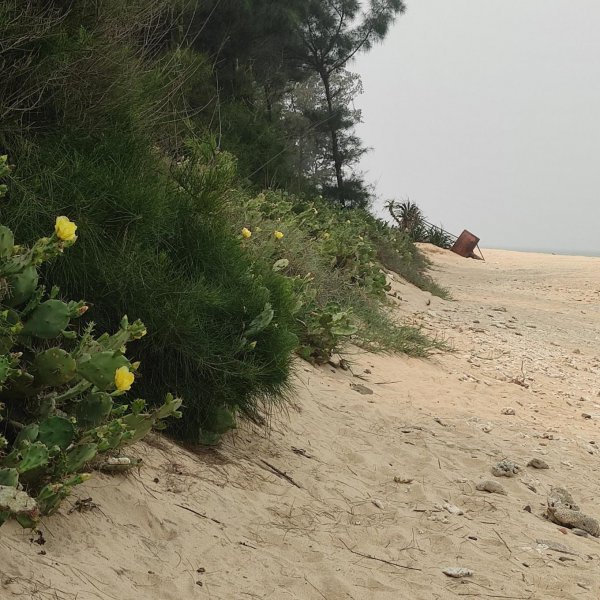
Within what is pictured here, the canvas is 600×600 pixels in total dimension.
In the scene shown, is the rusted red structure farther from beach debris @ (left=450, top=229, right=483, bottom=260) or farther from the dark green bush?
the dark green bush

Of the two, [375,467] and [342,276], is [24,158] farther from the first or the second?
[342,276]

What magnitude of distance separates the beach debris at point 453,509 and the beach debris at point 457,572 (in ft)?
1.90

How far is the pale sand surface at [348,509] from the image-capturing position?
226 centimetres

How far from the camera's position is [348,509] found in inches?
129

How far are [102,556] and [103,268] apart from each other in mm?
1322

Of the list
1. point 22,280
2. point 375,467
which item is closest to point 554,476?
point 375,467

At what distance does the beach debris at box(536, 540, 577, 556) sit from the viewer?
322cm

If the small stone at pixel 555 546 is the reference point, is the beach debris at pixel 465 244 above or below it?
above

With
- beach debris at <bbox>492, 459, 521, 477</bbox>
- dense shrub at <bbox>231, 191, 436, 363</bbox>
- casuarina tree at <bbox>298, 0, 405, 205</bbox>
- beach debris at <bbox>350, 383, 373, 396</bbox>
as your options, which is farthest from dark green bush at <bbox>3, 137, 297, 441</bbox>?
casuarina tree at <bbox>298, 0, 405, 205</bbox>

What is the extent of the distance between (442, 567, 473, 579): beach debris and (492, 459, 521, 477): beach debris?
1.23 m

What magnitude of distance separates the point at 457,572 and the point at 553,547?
599 mm

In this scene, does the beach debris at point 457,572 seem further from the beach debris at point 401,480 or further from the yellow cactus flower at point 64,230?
the yellow cactus flower at point 64,230

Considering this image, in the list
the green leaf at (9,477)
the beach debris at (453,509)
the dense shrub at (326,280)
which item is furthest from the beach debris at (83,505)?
the dense shrub at (326,280)

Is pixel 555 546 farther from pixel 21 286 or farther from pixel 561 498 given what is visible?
pixel 21 286
